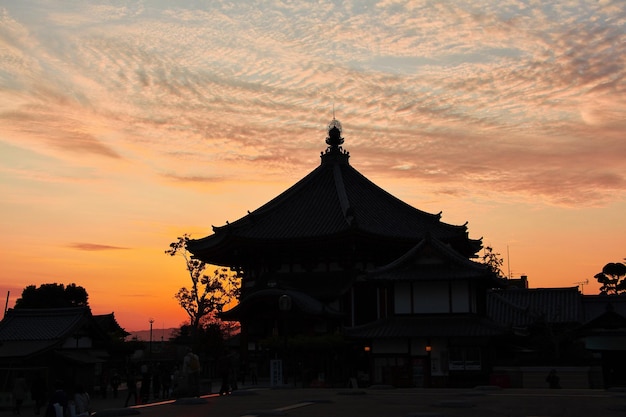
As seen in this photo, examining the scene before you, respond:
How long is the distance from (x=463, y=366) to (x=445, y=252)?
293 inches

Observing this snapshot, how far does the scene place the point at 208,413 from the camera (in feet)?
78.7

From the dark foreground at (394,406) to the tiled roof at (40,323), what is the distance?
1086 inches

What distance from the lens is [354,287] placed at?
178ft

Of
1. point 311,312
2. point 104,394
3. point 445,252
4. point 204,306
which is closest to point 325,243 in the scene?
point 311,312

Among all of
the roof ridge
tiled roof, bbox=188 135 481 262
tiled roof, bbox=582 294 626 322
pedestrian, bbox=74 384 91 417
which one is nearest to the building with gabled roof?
tiled roof, bbox=188 135 481 262

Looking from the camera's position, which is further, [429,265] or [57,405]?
[429,265]

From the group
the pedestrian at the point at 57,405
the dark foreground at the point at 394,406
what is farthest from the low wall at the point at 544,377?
the pedestrian at the point at 57,405

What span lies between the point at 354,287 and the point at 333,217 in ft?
26.4

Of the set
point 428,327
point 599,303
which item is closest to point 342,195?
point 428,327

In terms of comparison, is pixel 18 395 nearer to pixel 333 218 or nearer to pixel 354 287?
pixel 354 287

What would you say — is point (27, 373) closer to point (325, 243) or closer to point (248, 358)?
point (248, 358)

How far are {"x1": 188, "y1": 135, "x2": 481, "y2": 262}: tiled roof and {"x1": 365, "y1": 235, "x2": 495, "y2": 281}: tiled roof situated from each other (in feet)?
24.6

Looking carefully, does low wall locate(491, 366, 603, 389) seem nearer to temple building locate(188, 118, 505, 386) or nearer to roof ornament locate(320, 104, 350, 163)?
temple building locate(188, 118, 505, 386)

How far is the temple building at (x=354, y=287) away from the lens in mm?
46656
